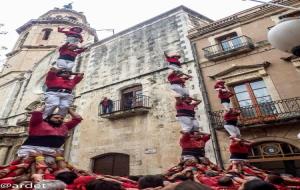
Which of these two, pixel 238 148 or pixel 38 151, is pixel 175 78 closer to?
pixel 238 148

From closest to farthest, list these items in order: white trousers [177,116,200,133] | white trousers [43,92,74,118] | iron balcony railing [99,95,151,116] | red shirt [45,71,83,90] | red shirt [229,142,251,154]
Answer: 1. white trousers [43,92,74,118]
2. red shirt [45,71,83,90]
3. red shirt [229,142,251,154]
4. white trousers [177,116,200,133]
5. iron balcony railing [99,95,151,116]

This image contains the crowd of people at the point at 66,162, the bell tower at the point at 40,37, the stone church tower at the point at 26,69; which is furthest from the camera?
the bell tower at the point at 40,37

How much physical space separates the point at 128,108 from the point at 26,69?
14.2 metres

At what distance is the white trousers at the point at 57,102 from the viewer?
4.58 meters

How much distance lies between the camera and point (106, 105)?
12844 mm

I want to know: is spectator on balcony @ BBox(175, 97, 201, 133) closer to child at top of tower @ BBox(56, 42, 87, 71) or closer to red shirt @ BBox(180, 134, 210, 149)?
red shirt @ BBox(180, 134, 210, 149)

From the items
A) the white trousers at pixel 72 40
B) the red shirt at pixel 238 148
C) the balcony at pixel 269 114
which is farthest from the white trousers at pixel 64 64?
the balcony at pixel 269 114

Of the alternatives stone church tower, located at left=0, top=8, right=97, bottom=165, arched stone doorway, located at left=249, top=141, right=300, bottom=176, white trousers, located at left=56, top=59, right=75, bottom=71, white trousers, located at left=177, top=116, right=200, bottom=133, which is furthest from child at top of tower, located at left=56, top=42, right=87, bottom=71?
stone church tower, located at left=0, top=8, right=97, bottom=165

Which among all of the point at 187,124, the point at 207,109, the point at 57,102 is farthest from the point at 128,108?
the point at 57,102

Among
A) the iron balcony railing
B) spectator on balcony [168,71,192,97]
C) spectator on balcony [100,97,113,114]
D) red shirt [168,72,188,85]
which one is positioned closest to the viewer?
spectator on balcony [168,71,192,97]

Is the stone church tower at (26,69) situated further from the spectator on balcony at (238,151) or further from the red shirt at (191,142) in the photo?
the spectator on balcony at (238,151)

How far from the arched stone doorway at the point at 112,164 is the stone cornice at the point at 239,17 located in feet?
25.1

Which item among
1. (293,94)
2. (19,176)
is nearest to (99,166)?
(19,176)

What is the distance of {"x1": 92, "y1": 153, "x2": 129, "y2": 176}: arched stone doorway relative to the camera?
36.4 ft
